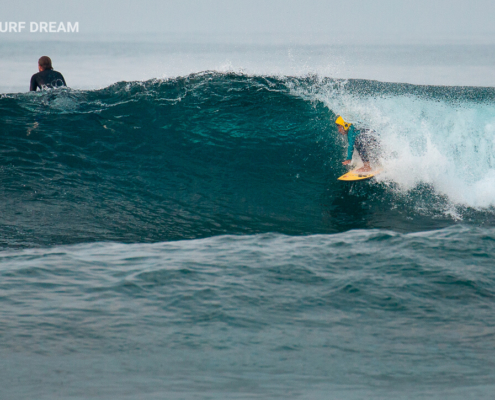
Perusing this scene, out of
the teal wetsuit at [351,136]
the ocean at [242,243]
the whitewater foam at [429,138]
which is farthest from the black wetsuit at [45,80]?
the teal wetsuit at [351,136]

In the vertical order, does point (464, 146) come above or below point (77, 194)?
above

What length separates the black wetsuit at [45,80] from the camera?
9.82 m

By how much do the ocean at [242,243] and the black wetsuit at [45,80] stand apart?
0.41 m

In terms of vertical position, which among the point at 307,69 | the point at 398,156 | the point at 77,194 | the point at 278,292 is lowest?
the point at 278,292

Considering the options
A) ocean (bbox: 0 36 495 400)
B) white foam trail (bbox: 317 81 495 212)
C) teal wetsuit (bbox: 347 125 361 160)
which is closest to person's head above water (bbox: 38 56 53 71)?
ocean (bbox: 0 36 495 400)

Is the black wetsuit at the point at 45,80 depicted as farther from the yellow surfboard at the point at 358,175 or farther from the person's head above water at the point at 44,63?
the yellow surfboard at the point at 358,175

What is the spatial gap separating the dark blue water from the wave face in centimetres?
4

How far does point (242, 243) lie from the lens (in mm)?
6133

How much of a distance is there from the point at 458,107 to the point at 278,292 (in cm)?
976

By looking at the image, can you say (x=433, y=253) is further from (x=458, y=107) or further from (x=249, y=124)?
(x=458, y=107)

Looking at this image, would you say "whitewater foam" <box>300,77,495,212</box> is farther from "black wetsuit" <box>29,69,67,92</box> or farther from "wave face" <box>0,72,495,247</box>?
"black wetsuit" <box>29,69,67,92</box>

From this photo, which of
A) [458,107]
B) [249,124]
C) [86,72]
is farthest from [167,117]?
[86,72]

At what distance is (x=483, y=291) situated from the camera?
463cm

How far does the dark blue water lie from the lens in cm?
342
